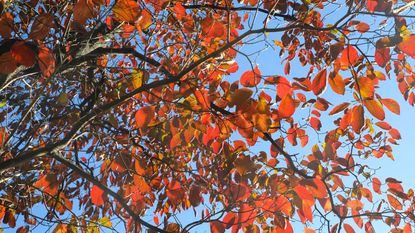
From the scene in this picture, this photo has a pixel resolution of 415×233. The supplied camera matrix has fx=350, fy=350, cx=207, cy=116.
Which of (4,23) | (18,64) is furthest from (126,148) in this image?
(4,23)

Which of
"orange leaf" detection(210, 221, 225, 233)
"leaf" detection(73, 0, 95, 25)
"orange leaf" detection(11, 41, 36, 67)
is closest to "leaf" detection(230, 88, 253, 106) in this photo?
"orange leaf" detection(210, 221, 225, 233)

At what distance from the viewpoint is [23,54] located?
83.4 inches

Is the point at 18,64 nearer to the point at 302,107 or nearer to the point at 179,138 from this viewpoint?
the point at 179,138

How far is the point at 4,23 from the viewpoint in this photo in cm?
203

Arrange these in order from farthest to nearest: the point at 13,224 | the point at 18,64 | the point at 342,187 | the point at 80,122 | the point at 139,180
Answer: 1. the point at 342,187
2. the point at 13,224
3. the point at 139,180
4. the point at 18,64
5. the point at 80,122

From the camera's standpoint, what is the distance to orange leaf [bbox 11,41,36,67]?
6.83 feet

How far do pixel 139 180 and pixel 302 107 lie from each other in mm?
1548

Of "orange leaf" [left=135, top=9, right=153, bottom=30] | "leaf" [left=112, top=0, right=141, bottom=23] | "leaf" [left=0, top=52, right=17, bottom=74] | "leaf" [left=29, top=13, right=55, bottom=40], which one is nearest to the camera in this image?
"leaf" [left=29, top=13, right=55, bottom=40]

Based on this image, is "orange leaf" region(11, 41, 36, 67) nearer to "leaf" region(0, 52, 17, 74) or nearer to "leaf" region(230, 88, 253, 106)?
"leaf" region(0, 52, 17, 74)

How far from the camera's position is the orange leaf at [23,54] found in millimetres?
2082

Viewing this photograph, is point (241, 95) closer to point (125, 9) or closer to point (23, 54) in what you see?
point (125, 9)

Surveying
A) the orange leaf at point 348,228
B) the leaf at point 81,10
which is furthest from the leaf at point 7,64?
the orange leaf at point 348,228

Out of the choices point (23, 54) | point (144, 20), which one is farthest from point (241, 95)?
point (23, 54)

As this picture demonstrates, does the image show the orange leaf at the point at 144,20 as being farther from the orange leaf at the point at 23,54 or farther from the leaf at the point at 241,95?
the leaf at the point at 241,95
